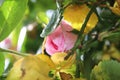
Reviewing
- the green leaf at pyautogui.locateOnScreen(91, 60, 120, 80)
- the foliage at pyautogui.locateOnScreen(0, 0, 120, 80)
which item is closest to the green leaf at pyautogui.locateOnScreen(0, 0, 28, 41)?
the foliage at pyautogui.locateOnScreen(0, 0, 120, 80)

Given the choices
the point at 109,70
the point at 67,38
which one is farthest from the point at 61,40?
the point at 109,70

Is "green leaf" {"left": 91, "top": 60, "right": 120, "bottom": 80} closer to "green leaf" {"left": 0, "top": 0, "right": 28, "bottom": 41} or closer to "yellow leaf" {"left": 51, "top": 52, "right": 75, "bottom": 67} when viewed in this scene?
"yellow leaf" {"left": 51, "top": 52, "right": 75, "bottom": 67}

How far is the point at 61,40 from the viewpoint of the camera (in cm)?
60

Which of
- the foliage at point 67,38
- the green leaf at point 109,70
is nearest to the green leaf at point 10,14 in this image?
the foliage at point 67,38

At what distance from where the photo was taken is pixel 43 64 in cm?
52

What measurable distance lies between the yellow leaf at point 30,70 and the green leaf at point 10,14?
7 centimetres

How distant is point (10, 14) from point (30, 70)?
11 cm

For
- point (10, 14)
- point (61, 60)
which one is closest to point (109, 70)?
point (61, 60)

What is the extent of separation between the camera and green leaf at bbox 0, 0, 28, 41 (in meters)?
0.57

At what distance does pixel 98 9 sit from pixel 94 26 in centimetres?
4

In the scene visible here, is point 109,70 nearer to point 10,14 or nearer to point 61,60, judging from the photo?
point 61,60

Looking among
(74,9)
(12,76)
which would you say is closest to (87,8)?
(74,9)

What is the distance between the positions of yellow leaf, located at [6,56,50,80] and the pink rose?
0.07 meters

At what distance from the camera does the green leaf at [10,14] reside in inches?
22.5
